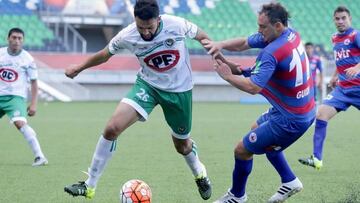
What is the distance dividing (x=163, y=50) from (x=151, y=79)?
0.35 meters

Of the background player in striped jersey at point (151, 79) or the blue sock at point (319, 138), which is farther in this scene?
the blue sock at point (319, 138)

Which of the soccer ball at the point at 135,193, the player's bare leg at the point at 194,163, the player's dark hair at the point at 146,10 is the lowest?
the player's bare leg at the point at 194,163

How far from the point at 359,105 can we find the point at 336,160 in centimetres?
125

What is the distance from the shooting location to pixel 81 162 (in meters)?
11.3

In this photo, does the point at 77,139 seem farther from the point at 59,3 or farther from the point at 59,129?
the point at 59,3

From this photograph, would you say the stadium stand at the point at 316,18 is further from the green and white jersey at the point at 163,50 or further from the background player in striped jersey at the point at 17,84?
the green and white jersey at the point at 163,50

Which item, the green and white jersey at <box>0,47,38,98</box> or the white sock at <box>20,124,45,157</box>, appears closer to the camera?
the white sock at <box>20,124,45,157</box>

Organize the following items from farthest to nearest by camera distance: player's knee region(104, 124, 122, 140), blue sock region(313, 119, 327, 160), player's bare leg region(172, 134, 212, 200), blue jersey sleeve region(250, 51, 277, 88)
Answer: blue sock region(313, 119, 327, 160) → player's bare leg region(172, 134, 212, 200) → player's knee region(104, 124, 122, 140) → blue jersey sleeve region(250, 51, 277, 88)

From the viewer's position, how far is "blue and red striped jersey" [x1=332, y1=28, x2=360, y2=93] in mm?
10625

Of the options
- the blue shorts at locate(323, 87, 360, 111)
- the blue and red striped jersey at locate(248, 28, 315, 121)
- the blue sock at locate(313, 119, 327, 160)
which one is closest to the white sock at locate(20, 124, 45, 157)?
the blue sock at locate(313, 119, 327, 160)

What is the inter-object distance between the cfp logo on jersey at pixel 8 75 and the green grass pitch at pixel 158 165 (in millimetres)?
1277

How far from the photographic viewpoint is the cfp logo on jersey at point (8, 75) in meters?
11.5

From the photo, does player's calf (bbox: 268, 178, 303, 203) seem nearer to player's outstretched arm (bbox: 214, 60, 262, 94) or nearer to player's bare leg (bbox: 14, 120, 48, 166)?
player's outstretched arm (bbox: 214, 60, 262, 94)

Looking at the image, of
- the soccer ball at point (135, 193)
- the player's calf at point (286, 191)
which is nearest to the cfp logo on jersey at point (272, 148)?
the player's calf at point (286, 191)
